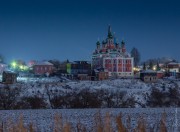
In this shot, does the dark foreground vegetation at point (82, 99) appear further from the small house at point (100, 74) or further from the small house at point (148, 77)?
the small house at point (100, 74)

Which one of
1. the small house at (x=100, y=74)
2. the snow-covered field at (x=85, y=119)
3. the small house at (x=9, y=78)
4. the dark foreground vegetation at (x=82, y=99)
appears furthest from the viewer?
the small house at (x=100, y=74)

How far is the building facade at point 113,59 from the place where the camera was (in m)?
131

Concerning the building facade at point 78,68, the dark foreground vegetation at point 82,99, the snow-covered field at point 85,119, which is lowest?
the snow-covered field at point 85,119

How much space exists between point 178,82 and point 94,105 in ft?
102

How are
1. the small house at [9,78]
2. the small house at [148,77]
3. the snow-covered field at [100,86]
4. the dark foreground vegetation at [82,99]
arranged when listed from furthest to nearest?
the small house at [148,77] < the small house at [9,78] < the snow-covered field at [100,86] < the dark foreground vegetation at [82,99]

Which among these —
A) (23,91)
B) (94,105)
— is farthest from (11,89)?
(94,105)

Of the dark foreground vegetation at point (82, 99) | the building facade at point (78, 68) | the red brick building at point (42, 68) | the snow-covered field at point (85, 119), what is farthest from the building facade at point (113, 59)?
the snow-covered field at point (85, 119)

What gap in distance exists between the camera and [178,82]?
4451 inches

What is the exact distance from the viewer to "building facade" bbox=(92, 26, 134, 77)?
131 m

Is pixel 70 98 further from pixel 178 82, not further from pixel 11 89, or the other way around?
pixel 178 82

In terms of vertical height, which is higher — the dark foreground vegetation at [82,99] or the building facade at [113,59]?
the building facade at [113,59]

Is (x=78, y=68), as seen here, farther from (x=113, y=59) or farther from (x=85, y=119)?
(x=85, y=119)

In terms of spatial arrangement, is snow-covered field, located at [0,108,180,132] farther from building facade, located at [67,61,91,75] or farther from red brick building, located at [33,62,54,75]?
red brick building, located at [33,62,54,75]

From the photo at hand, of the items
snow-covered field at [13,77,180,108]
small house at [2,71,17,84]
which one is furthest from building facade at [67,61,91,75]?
small house at [2,71,17,84]
